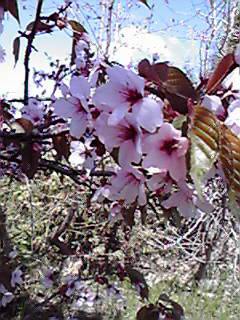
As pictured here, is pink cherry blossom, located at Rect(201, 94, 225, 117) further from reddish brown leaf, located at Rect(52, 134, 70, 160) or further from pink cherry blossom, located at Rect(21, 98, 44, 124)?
pink cherry blossom, located at Rect(21, 98, 44, 124)

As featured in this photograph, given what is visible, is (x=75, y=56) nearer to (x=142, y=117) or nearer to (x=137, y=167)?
(x=137, y=167)


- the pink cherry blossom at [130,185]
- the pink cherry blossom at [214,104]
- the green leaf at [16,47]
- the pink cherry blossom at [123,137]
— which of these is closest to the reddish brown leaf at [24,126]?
the green leaf at [16,47]

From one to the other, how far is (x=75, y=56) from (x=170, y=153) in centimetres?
82

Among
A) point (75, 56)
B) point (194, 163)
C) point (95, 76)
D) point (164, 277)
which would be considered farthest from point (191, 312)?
point (194, 163)

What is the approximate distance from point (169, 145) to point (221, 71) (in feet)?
0.29

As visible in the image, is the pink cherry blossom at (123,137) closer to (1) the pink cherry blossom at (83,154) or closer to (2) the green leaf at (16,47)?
(1) the pink cherry blossom at (83,154)

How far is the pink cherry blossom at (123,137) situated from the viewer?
64cm

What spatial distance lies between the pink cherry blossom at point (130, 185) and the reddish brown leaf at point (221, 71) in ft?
0.53

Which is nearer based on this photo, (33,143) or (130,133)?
(130,133)

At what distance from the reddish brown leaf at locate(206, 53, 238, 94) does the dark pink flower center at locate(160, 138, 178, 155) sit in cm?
7

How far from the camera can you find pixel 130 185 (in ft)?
2.60

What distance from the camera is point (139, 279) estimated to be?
2.04 meters

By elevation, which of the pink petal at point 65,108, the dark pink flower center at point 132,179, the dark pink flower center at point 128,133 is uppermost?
the pink petal at point 65,108


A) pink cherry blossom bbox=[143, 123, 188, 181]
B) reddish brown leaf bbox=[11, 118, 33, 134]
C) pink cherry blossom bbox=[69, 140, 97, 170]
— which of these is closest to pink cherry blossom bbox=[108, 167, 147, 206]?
pink cherry blossom bbox=[143, 123, 188, 181]
